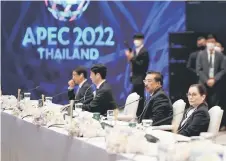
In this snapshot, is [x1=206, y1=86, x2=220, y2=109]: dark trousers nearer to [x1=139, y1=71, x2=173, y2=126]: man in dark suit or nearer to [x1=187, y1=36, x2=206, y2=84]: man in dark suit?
[x1=187, y1=36, x2=206, y2=84]: man in dark suit

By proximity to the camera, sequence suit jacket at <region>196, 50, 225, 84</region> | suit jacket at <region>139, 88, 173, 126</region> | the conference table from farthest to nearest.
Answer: suit jacket at <region>196, 50, 225, 84</region> < suit jacket at <region>139, 88, 173, 126</region> < the conference table

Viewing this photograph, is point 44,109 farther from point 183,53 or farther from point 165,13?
point 165,13

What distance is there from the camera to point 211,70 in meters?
8.86

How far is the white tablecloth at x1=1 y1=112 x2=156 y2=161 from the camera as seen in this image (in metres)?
3.52

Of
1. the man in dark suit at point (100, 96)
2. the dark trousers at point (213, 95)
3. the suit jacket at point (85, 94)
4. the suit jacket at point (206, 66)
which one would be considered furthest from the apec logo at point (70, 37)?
the man in dark suit at point (100, 96)

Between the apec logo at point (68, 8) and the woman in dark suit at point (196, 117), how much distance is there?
19.2 ft

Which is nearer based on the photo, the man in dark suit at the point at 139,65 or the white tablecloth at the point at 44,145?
the white tablecloth at the point at 44,145

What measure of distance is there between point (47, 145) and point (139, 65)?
473 cm

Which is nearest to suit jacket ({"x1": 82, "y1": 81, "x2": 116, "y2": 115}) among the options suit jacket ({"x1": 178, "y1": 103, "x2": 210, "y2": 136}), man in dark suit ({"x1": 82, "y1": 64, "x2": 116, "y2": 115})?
man in dark suit ({"x1": 82, "y1": 64, "x2": 116, "y2": 115})

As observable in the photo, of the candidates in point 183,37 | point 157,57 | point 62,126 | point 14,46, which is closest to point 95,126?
point 62,126

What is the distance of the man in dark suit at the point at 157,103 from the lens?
545cm

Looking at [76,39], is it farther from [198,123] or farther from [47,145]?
[47,145]

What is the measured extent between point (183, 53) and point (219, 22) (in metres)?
0.84

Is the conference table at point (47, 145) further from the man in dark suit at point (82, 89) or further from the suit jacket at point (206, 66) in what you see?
the suit jacket at point (206, 66)
